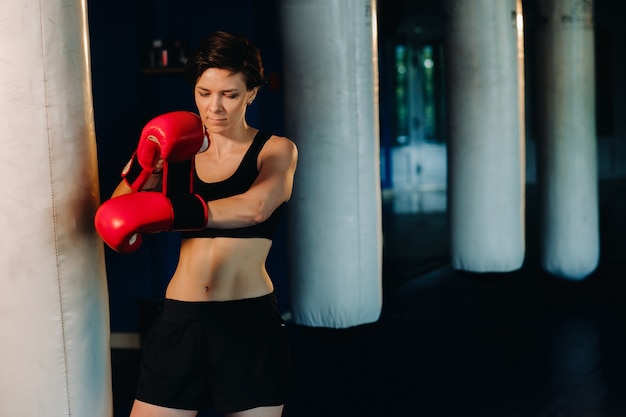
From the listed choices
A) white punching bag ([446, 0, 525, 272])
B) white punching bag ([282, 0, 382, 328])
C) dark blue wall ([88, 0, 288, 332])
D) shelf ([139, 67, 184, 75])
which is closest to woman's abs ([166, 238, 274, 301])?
white punching bag ([282, 0, 382, 328])

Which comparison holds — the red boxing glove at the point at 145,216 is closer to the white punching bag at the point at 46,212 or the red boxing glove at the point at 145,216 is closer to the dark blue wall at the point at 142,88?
the white punching bag at the point at 46,212

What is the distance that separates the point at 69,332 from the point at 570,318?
352 centimetres

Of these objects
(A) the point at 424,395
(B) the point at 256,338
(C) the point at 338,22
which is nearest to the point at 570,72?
(C) the point at 338,22

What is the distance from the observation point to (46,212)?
1963mm

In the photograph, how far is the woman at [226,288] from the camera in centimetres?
193

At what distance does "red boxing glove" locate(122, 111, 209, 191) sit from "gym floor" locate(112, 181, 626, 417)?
1556 millimetres

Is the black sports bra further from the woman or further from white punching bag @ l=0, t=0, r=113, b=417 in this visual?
white punching bag @ l=0, t=0, r=113, b=417

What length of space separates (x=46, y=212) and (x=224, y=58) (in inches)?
21.3

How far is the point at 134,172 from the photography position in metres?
1.98

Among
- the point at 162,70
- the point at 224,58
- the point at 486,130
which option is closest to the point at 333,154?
the point at 162,70

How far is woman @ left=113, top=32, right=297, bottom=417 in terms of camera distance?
193cm

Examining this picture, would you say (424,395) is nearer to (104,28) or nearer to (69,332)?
(69,332)

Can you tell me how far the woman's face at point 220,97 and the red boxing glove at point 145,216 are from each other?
0.75 feet

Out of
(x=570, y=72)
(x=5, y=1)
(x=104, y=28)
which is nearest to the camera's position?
(x=5, y=1)
